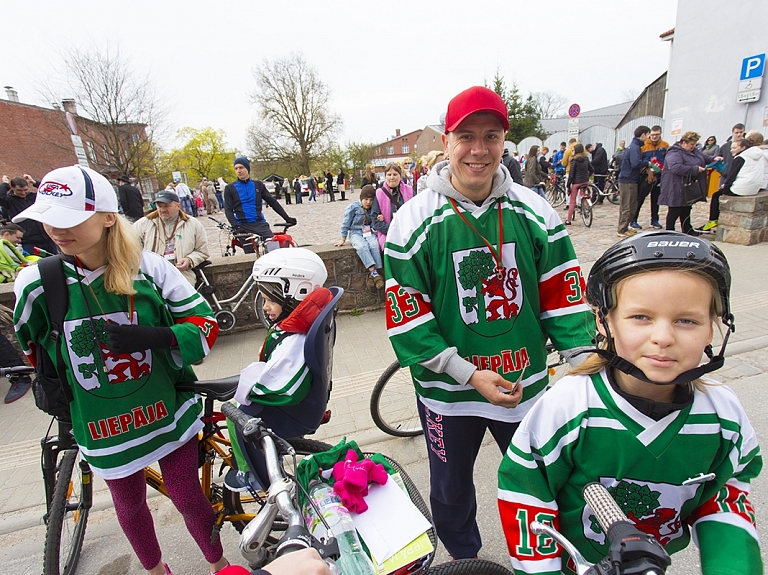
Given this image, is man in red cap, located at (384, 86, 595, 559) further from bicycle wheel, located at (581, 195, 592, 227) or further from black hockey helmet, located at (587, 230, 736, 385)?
bicycle wheel, located at (581, 195, 592, 227)

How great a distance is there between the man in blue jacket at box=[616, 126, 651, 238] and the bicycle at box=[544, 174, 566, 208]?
16.1 ft

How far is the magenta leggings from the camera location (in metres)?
1.96

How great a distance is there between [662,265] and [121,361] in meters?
2.05

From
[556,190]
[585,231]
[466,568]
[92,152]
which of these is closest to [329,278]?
[466,568]

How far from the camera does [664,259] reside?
104 cm

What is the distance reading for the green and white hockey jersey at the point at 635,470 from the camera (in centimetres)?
113

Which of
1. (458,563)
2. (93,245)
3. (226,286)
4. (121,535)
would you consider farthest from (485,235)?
(226,286)

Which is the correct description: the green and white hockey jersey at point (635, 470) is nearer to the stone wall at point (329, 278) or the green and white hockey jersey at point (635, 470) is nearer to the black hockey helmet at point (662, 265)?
the black hockey helmet at point (662, 265)

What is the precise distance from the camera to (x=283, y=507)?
1.01 meters

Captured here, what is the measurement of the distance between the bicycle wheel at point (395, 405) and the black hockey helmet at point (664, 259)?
7.38 ft

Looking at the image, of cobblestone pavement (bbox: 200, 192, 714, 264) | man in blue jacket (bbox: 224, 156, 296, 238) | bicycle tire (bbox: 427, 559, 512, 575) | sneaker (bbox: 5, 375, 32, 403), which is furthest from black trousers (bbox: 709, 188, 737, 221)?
sneaker (bbox: 5, 375, 32, 403)

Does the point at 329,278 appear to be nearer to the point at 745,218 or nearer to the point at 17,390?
the point at 17,390

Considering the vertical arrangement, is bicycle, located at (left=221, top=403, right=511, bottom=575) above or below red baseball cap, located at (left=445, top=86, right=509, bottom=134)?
below

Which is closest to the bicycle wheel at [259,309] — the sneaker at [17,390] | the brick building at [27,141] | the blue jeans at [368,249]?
the blue jeans at [368,249]
